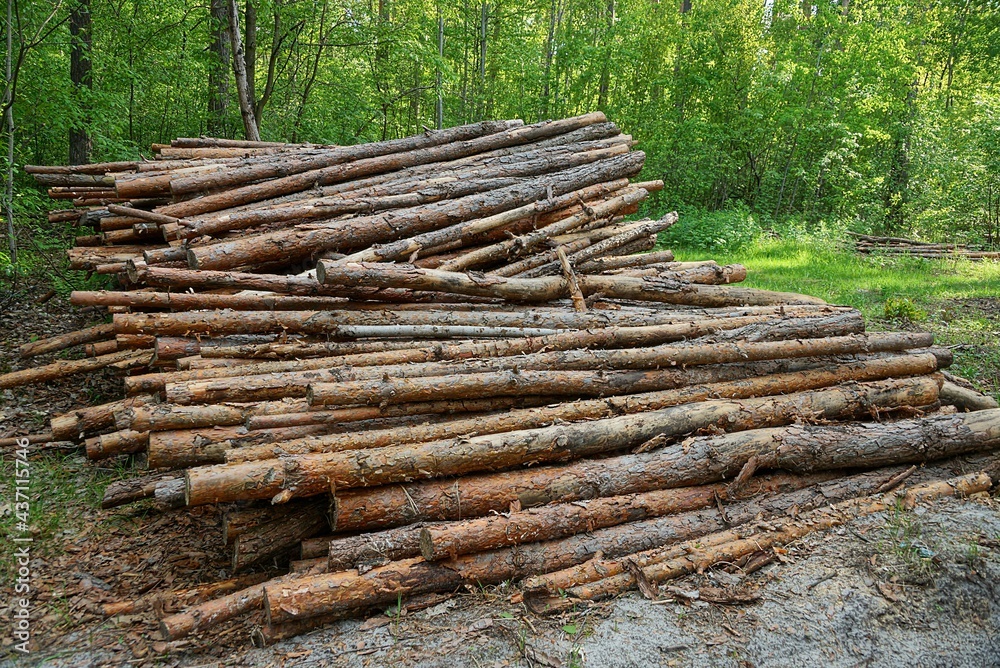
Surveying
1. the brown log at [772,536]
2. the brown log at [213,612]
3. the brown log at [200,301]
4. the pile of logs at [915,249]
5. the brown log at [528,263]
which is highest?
the brown log at [528,263]

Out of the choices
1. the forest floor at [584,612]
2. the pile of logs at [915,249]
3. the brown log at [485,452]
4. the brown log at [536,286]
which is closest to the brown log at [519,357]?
the brown log at [536,286]

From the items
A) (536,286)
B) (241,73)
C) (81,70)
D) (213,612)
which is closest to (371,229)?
(536,286)

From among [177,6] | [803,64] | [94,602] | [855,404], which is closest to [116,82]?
[177,6]

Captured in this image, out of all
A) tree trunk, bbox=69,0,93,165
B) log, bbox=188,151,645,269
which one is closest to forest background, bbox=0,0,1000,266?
tree trunk, bbox=69,0,93,165

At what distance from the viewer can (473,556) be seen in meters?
3.30

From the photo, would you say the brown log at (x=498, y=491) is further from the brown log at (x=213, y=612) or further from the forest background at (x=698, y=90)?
the forest background at (x=698, y=90)

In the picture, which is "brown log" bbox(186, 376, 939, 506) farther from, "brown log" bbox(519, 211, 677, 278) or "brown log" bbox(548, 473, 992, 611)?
"brown log" bbox(519, 211, 677, 278)

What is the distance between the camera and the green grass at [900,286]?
729cm

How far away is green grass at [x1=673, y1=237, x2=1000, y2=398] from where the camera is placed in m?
7.29

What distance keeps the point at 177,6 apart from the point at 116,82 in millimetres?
2798

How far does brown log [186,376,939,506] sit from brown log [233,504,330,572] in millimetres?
370

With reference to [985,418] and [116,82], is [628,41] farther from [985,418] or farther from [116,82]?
[985,418]

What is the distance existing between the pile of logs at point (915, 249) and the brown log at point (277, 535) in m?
14.0

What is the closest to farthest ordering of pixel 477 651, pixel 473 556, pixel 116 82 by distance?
pixel 477 651 → pixel 473 556 → pixel 116 82
